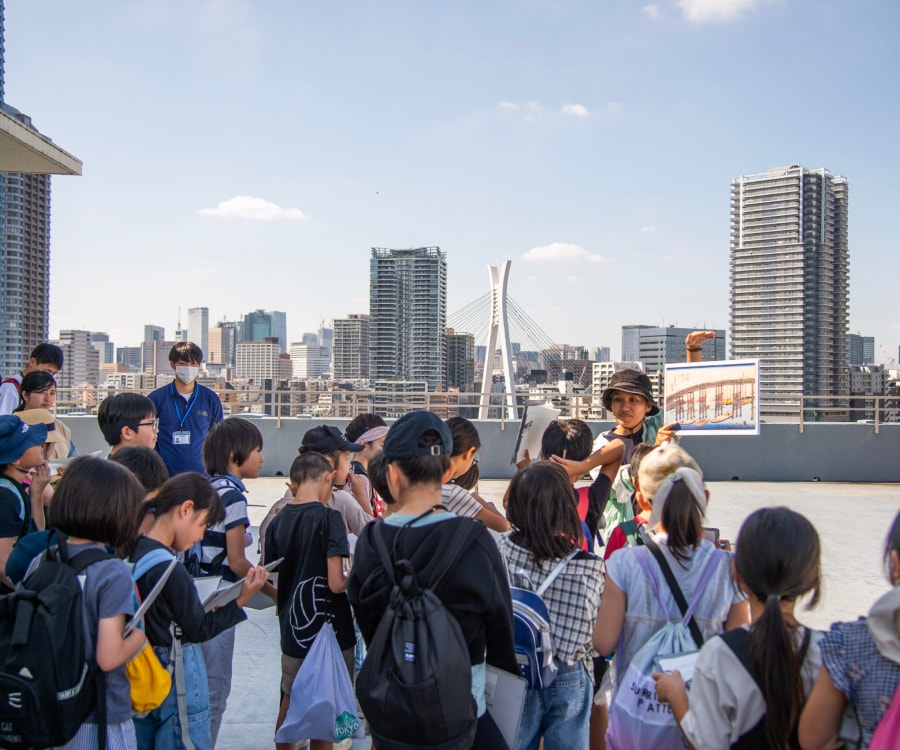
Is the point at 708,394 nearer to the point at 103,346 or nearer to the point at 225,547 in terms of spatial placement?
the point at 225,547

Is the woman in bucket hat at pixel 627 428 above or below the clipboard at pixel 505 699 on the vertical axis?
above

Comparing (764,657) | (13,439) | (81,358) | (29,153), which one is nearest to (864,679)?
(764,657)

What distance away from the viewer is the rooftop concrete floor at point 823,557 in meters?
3.42

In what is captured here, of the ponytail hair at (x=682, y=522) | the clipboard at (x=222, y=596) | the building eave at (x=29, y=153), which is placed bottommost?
the clipboard at (x=222, y=596)

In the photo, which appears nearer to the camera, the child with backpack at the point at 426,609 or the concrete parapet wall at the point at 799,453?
the child with backpack at the point at 426,609

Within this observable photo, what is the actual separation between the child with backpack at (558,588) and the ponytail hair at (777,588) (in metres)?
0.55

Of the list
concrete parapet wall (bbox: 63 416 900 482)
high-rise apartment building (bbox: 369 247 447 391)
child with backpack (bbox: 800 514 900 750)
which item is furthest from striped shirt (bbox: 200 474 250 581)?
high-rise apartment building (bbox: 369 247 447 391)

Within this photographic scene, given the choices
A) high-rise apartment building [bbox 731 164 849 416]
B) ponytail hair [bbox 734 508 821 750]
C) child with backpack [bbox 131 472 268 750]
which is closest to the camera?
ponytail hair [bbox 734 508 821 750]

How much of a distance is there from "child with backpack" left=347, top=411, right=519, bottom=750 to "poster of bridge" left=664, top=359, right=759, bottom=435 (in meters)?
2.82

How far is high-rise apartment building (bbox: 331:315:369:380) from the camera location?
127 metres

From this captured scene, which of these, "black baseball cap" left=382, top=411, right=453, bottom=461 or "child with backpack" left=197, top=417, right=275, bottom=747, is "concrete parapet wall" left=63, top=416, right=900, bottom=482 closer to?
"child with backpack" left=197, top=417, right=275, bottom=747

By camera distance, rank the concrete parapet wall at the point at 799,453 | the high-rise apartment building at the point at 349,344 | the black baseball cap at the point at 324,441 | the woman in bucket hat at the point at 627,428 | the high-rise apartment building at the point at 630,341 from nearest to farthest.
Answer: the black baseball cap at the point at 324,441, the woman in bucket hat at the point at 627,428, the concrete parapet wall at the point at 799,453, the high-rise apartment building at the point at 349,344, the high-rise apartment building at the point at 630,341

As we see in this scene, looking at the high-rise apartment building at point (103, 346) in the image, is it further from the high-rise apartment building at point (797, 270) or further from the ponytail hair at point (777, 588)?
the ponytail hair at point (777, 588)

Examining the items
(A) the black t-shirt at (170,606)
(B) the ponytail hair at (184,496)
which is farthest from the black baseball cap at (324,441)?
(A) the black t-shirt at (170,606)
